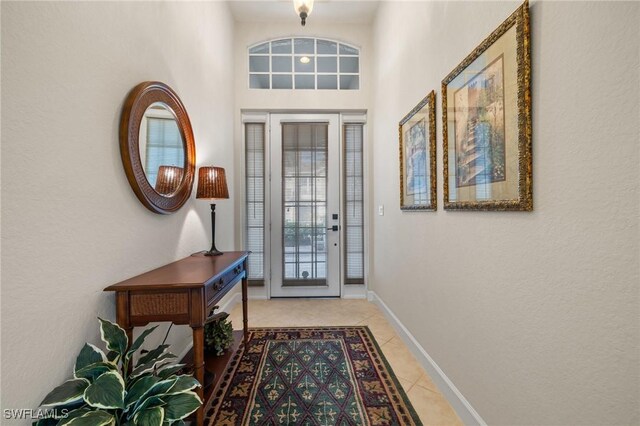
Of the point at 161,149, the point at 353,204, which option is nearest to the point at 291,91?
the point at 353,204

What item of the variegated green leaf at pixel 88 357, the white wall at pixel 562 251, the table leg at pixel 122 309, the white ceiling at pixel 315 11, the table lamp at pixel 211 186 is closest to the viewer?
the white wall at pixel 562 251

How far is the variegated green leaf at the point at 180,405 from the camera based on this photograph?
968mm

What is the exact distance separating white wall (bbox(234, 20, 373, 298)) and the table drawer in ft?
5.45

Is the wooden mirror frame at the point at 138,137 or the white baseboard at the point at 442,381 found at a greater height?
the wooden mirror frame at the point at 138,137

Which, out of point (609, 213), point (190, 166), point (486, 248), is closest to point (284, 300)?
point (190, 166)

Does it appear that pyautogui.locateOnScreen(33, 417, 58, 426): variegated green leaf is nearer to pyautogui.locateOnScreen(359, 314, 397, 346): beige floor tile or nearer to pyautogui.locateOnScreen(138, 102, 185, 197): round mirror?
pyautogui.locateOnScreen(138, 102, 185, 197): round mirror

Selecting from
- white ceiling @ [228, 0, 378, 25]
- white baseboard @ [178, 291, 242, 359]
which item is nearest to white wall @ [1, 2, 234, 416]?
white baseboard @ [178, 291, 242, 359]

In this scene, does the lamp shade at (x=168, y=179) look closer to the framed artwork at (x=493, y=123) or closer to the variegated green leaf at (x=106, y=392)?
the variegated green leaf at (x=106, y=392)

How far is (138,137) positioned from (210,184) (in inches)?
29.8

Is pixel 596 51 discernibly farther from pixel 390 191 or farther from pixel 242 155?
pixel 242 155

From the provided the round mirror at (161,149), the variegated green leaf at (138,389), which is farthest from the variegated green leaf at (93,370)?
the round mirror at (161,149)

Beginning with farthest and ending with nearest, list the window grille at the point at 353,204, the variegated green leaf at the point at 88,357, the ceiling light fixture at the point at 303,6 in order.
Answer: the window grille at the point at 353,204, the ceiling light fixture at the point at 303,6, the variegated green leaf at the point at 88,357

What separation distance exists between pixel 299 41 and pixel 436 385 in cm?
407

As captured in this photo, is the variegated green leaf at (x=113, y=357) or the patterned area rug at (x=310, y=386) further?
the patterned area rug at (x=310, y=386)
